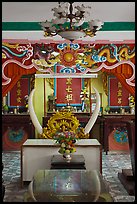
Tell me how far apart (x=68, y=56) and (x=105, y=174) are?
276cm

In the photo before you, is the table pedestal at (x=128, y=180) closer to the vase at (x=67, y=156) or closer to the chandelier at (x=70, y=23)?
the vase at (x=67, y=156)

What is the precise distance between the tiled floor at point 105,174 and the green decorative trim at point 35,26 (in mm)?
2846

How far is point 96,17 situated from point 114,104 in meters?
5.33

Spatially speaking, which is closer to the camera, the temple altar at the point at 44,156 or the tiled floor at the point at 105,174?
the tiled floor at the point at 105,174

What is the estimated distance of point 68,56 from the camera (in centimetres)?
826

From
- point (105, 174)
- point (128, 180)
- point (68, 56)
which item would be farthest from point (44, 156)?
point (68, 56)

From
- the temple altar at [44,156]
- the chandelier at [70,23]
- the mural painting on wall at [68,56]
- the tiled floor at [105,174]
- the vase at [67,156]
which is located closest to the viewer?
the chandelier at [70,23]

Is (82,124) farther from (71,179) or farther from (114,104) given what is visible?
(71,179)

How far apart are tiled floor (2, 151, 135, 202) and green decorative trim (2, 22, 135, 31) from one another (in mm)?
2846

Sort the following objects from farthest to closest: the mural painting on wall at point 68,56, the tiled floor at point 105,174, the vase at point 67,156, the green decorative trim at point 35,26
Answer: the mural painting on wall at point 68,56, the green decorative trim at point 35,26, the vase at point 67,156, the tiled floor at point 105,174

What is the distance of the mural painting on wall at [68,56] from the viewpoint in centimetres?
820

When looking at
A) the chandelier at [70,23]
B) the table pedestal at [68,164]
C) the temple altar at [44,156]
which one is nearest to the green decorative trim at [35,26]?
the chandelier at [70,23]

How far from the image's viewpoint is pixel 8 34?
23.9 ft

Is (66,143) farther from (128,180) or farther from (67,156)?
(128,180)
